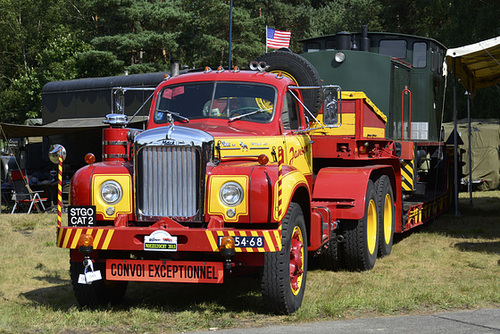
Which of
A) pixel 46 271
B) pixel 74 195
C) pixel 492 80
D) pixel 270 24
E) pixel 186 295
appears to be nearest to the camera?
pixel 74 195

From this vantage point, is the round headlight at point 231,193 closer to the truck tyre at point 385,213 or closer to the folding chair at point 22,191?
the truck tyre at point 385,213

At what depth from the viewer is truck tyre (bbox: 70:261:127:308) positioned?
7117 millimetres

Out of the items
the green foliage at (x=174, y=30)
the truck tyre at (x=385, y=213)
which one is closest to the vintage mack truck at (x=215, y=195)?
the truck tyre at (x=385, y=213)

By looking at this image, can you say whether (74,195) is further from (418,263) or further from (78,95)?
(78,95)

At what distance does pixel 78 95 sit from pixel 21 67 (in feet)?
107

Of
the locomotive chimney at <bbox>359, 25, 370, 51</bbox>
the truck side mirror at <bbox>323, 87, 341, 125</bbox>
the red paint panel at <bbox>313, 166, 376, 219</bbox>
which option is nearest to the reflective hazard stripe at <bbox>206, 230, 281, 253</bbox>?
the truck side mirror at <bbox>323, 87, 341, 125</bbox>

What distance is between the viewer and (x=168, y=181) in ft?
22.6

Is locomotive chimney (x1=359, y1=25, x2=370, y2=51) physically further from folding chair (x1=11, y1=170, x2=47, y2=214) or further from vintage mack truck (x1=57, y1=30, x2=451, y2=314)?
folding chair (x1=11, y1=170, x2=47, y2=214)

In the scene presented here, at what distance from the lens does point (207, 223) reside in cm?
684

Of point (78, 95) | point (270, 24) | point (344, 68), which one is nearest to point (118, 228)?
point (344, 68)

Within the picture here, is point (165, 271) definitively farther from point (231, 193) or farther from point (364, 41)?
point (364, 41)

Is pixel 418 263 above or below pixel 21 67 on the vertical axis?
below

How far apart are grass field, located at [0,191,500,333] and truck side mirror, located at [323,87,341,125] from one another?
194 centimetres

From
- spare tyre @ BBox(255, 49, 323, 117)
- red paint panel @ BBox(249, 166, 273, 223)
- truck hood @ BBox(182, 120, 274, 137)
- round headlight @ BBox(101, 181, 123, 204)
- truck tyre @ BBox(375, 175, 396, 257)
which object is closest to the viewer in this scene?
red paint panel @ BBox(249, 166, 273, 223)
